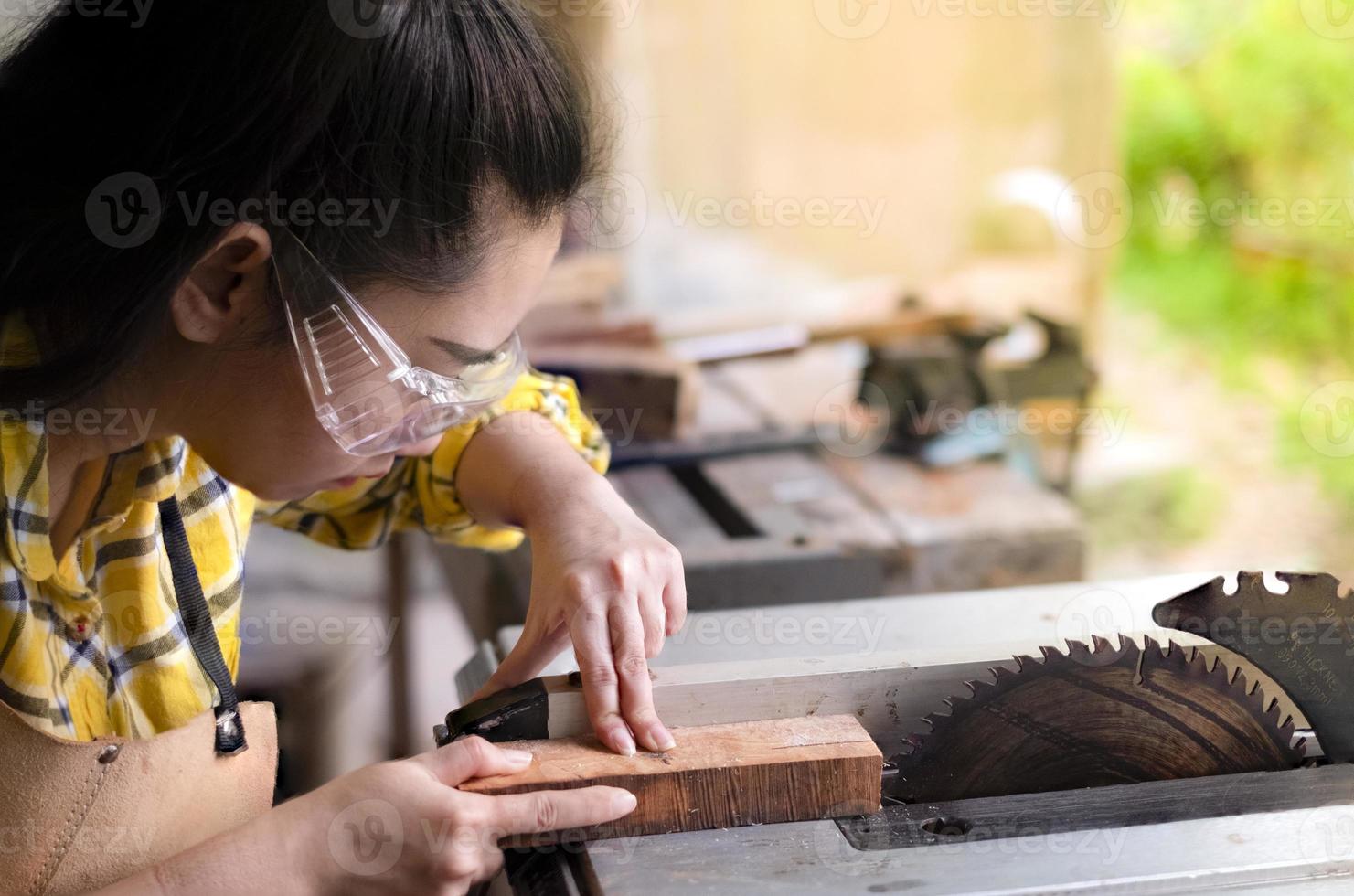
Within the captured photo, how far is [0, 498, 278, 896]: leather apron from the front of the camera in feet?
3.75

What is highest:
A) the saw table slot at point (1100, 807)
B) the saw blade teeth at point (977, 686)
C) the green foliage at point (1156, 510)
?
the saw blade teeth at point (977, 686)

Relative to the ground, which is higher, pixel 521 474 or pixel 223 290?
pixel 223 290

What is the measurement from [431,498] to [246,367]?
1.72 ft

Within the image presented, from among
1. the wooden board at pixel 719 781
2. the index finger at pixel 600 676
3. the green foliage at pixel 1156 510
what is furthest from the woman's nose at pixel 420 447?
the green foliage at pixel 1156 510

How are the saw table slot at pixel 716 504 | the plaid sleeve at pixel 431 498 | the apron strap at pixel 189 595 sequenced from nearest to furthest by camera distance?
the apron strap at pixel 189 595, the plaid sleeve at pixel 431 498, the saw table slot at pixel 716 504

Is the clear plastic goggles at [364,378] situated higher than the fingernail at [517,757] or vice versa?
A: the clear plastic goggles at [364,378]

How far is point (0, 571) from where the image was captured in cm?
119

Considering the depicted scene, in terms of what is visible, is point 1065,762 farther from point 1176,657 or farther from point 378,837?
point 378,837

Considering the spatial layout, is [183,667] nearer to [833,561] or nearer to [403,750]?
[833,561]

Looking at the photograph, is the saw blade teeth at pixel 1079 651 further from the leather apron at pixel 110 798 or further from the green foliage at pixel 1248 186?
the green foliage at pixel 1248 186

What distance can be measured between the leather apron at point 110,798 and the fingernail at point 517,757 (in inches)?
14.6

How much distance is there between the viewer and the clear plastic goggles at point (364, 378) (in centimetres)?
113

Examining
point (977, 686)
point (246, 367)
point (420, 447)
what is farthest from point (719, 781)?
point (246, 367)

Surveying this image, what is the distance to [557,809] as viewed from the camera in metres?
1.03
